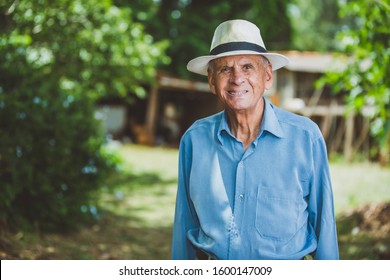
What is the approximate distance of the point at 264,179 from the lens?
7.39 feet

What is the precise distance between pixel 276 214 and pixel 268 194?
0.11 metres

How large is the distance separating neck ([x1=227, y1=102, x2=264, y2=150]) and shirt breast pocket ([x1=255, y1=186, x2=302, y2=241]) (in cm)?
32

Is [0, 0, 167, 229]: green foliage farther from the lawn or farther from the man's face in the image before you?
the man's face

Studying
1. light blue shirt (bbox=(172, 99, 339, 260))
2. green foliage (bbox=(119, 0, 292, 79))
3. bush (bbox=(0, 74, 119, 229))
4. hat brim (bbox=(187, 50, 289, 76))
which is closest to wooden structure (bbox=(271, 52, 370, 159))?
green foliage (bbox=(119, 0, 292, 79))

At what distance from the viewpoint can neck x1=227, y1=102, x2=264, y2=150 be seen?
241cm

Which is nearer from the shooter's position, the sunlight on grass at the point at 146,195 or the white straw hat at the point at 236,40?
the white straw hat at the point at 236,40

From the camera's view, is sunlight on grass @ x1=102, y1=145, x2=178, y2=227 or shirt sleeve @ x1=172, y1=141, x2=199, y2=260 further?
sunlight on grass @ x1=102, y1=145, x2=178, y2=227

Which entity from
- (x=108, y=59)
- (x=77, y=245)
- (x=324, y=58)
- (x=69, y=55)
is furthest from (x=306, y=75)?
(x=77, y=245)

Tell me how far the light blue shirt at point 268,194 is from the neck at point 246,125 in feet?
0.23

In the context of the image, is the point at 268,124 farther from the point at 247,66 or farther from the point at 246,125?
the point at 247,66

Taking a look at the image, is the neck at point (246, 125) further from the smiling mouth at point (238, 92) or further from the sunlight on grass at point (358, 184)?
the sunlight on grass at point (358, 184)

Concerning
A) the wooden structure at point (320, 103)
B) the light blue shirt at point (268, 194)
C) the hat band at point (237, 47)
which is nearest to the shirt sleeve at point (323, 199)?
the light blue shirt at point (268, 194)


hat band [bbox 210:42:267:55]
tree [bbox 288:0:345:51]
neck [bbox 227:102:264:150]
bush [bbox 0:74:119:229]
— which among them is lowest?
bush [bbox 0:74:119:229]

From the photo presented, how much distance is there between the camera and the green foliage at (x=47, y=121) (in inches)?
174
